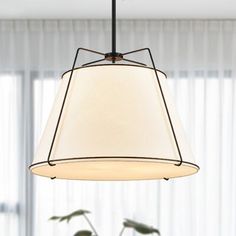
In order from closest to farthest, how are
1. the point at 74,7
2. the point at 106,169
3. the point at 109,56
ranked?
1. the point at 109,56
2. the point at 106,169
3. the point at 74,7

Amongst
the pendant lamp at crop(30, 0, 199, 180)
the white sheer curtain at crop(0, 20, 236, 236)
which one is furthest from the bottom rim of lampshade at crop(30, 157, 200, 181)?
the white sheer curtain at crop(0, 20, 236, 236)

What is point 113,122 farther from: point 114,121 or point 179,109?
point 179,109

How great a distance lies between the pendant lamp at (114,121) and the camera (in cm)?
105

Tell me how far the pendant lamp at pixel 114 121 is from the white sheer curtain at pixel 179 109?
2347mm

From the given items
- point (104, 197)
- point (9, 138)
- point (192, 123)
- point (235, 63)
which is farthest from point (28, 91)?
point (235, 63)

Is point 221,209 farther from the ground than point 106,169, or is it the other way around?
point 106,169

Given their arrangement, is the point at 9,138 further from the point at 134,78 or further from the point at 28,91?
the point at 134,78

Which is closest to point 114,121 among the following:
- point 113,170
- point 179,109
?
point 113,170

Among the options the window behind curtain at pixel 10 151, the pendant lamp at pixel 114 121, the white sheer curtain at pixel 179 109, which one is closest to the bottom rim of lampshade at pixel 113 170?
the pendant lamp at pixel 114 121

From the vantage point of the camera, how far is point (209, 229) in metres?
3.48

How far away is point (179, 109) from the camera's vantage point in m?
3.55

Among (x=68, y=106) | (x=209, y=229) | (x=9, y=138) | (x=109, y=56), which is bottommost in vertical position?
(x=209, y=229)

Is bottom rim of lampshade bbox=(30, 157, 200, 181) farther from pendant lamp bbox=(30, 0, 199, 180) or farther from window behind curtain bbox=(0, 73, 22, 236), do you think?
window behind curtain bbox=(0, 73, 22, 236)

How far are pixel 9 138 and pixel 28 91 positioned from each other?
0.33 meters
